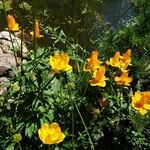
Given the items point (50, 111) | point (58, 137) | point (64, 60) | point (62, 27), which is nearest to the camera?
point (58, 137)

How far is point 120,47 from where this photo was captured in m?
4.57

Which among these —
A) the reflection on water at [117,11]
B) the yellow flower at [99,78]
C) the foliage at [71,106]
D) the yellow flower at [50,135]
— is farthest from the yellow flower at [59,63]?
the reflection on water at [117,11]

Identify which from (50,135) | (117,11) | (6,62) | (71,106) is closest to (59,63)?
(71,106)

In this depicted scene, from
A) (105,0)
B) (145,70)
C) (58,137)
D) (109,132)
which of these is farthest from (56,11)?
(58,137)

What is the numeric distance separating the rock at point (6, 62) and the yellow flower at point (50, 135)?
2767 mm

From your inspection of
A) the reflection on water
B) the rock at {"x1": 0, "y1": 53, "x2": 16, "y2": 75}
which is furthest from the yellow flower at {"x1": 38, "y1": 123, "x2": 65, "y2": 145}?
the reflection on water

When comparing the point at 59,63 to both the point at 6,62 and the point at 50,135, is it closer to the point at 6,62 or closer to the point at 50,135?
the point at 50,135

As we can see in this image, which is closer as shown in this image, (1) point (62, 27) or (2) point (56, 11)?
(1) point (62, 27)

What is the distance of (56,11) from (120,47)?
2.58 meters

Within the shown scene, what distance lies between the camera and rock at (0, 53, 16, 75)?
4.98 metres

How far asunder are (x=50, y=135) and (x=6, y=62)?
3064 mm

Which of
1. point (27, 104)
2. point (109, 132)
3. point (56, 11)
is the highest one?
point (56, 11)

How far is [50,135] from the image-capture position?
7.30 feet

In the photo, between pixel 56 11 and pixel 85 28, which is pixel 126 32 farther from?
pixel 56 11
